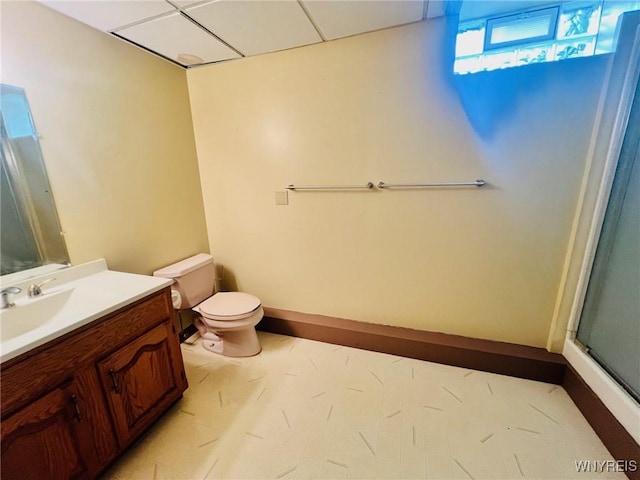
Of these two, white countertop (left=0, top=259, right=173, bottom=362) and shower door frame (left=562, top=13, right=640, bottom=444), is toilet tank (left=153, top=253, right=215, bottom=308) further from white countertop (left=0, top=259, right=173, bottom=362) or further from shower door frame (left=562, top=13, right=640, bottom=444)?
shower door frame (left=562, top=13, right=640, bottom=444)

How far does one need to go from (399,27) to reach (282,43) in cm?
68

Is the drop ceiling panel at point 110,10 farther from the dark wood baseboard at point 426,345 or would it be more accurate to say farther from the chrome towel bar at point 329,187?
the dark wood baseboard at point 426,345

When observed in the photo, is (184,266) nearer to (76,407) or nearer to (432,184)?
(76,407)

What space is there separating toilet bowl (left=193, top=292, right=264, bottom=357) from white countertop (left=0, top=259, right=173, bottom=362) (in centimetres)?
52

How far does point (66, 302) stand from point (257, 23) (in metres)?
1.66

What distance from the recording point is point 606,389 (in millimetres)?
1293

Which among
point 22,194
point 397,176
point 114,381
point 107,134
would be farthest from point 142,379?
point 397,176

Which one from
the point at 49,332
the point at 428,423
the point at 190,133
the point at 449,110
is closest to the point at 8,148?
the point at 49,332

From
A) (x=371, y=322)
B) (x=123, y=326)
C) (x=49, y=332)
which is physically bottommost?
(x=371, y=322)

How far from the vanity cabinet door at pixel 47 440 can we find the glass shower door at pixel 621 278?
7.33 feet

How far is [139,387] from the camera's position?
128 centimetres

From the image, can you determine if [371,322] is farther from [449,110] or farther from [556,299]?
[449,110]

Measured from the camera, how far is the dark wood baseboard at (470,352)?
1.26 meters

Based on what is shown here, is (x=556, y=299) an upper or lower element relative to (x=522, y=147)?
lower
